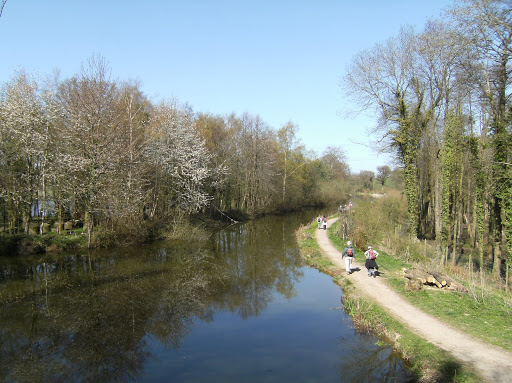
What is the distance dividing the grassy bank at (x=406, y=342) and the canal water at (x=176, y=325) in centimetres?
35

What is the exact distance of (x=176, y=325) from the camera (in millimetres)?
12023

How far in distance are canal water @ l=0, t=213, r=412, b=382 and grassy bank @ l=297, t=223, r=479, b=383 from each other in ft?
1.15

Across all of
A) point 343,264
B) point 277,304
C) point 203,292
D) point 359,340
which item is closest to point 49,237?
point 203,292

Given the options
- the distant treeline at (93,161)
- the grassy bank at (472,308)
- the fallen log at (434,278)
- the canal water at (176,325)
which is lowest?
the canal water at (176,325)

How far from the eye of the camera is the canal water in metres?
9.12

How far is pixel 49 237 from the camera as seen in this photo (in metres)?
22.0

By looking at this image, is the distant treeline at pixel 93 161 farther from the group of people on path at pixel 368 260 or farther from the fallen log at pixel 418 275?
the fallen log at pixel 418 275

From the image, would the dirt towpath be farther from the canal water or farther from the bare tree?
the bare tree

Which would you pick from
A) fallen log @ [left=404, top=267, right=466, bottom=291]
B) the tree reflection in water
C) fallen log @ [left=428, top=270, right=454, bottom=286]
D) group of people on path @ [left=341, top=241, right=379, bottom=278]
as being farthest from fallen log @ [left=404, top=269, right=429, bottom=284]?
the tree reflection in water

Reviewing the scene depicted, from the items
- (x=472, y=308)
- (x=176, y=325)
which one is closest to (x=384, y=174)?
(x=472, y=308)

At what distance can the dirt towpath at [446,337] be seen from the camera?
8023 millimetres

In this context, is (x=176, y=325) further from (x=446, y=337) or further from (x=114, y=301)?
(x=446, y=337)

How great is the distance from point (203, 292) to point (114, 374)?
641 centimetres

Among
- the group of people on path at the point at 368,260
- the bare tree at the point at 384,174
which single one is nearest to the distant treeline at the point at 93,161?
the group of people on path at the point at 368,260
